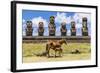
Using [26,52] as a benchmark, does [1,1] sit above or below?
above

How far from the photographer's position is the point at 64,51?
156 centimetres

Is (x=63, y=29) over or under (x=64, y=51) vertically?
over

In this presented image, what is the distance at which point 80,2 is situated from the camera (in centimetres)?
159

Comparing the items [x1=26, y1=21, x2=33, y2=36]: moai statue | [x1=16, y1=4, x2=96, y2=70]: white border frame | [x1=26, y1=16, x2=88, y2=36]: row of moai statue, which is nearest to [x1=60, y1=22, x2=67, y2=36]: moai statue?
[x1=26, y1=16, x2=88, y2=36]: row of moai statue

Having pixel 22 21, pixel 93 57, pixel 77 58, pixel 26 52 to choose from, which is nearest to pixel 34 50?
pixel 26 52

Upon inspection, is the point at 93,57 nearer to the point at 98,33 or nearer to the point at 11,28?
the point at 98,33

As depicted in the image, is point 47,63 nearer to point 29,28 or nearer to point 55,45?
point 55,45

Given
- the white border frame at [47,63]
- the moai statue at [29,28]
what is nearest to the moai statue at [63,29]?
the white border frame at [47,63]

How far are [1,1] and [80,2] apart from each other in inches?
22.3

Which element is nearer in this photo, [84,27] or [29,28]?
[29,28]

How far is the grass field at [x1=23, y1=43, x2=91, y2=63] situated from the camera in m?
1.46

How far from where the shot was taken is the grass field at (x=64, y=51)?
1456 millimetres

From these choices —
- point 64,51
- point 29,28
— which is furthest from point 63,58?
point 29,28

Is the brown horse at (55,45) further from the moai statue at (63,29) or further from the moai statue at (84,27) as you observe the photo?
the moai statue at (84,27)
